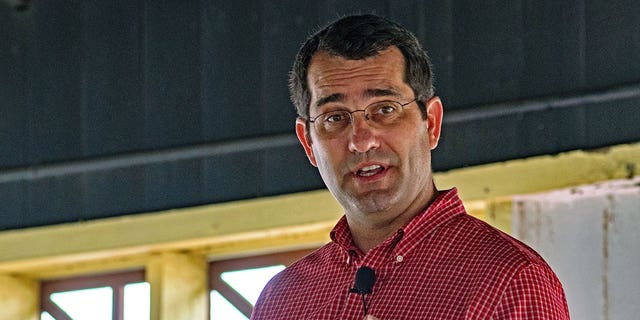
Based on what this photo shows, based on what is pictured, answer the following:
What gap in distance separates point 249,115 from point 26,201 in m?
1.06

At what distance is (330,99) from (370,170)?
175 millimetres

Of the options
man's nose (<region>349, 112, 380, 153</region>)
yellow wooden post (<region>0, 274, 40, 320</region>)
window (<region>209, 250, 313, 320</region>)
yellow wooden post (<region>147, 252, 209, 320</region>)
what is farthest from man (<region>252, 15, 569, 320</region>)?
yellow wooden post (<region>0, 274, 40, 320</region>)

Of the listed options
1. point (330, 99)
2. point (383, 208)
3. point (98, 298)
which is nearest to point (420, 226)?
point (383, 208)

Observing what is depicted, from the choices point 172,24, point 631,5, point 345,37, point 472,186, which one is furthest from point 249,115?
point 345,37

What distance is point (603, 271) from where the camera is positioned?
4.15m

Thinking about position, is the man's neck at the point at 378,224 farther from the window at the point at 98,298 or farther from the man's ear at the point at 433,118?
the window at the point at 98,298

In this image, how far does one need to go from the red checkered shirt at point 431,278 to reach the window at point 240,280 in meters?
2.39

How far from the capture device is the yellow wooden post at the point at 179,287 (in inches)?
206

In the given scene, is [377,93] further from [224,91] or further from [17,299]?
[17,299]

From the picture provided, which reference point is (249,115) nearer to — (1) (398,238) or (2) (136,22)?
(2) (136,22)

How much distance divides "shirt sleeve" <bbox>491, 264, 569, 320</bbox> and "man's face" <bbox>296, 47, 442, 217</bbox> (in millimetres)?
314

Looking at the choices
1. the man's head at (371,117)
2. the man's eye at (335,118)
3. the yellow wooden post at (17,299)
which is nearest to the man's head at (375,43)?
the man's head at (371,117)

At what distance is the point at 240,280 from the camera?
17.2ft

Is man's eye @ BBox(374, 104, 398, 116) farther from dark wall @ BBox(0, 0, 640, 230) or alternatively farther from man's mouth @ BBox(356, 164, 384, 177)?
dark wall @ BBox(0, 0, 640, 230)
